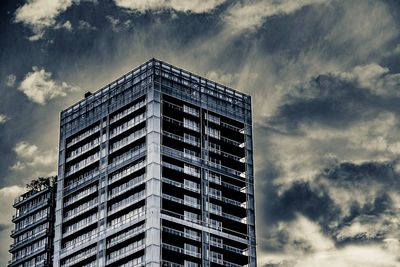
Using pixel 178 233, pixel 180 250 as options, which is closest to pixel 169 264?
pixel 180 250

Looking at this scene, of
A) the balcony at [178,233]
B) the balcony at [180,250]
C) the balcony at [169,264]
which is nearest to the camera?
the balcony at [169,264]

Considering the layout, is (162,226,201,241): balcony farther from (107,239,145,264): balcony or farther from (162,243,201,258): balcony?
(107,239,145,264): balcony

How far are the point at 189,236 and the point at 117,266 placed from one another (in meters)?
14.8

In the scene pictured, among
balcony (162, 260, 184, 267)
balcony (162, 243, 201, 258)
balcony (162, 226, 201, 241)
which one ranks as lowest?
balcony (162, 260, 184, 267)

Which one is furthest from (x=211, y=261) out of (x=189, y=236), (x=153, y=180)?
(x=153, y=180)

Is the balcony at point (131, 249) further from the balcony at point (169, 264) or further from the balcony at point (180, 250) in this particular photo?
the balcony at point (169, 264)

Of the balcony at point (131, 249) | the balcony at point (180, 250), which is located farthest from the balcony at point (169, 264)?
the balcony at point (131, 249)

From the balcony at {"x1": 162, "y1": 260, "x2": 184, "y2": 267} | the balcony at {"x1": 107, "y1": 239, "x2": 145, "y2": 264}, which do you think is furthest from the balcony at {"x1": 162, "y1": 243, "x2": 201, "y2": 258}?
the balcony at {"x1": 107, "y1": 239, "x2": 145, "y2": 264}

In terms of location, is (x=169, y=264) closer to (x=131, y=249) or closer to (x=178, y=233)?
(x=178, y=233)

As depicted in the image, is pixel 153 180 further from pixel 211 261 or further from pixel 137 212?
pixel 211 261

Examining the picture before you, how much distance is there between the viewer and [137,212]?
19925cm

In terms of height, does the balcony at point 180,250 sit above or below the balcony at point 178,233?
below

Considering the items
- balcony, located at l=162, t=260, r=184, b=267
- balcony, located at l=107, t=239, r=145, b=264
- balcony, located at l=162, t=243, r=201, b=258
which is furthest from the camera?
balcony, located at l=107, t=239, r=145, b=264

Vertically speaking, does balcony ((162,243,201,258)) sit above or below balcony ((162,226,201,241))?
below
